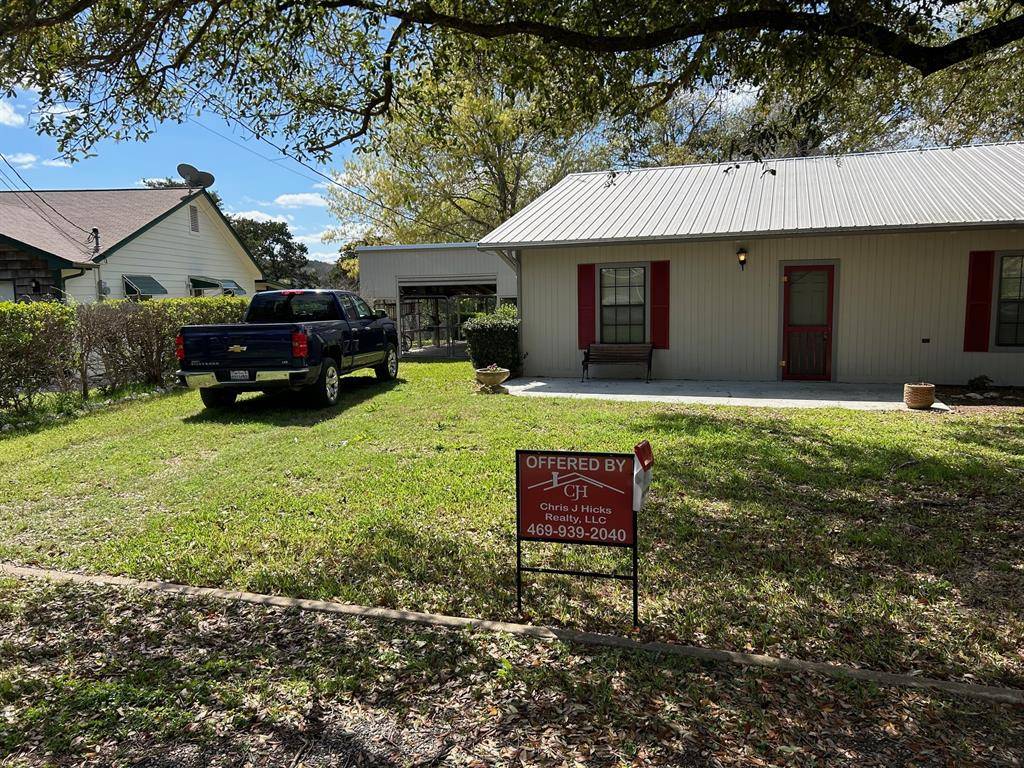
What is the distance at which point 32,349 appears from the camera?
8664 mm

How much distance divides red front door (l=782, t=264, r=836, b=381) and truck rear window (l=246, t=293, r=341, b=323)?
7.96 m

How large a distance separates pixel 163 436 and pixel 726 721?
7.28 meters

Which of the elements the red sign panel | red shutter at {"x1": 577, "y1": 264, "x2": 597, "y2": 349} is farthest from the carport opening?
the red sign panel

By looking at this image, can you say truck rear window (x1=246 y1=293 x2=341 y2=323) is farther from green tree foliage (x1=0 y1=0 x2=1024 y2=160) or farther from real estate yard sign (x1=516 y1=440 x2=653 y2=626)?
real estate yard sign (x1=516 y1=440 x2=653 y2=626)

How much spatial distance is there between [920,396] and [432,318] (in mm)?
19880

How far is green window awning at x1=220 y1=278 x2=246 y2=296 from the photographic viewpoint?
67.7ft

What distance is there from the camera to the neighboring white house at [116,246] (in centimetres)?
1401

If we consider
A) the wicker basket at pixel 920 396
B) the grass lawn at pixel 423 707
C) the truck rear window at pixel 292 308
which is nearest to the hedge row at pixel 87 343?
the truck rear window at pixel 292 308

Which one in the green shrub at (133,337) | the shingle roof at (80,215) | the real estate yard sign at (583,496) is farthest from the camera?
the shingle roof at (80,215)

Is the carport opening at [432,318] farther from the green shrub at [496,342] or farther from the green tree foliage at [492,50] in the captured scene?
the green tree foliage at [492,50]

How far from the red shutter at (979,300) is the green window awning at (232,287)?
19306mm

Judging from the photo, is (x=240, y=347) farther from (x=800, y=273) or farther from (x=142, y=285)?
(x=142, y=285)

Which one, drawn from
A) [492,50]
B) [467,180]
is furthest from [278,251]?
[492,50]

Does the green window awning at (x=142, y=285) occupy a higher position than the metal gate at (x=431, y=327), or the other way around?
the green window awning at (x=142, y=285)
